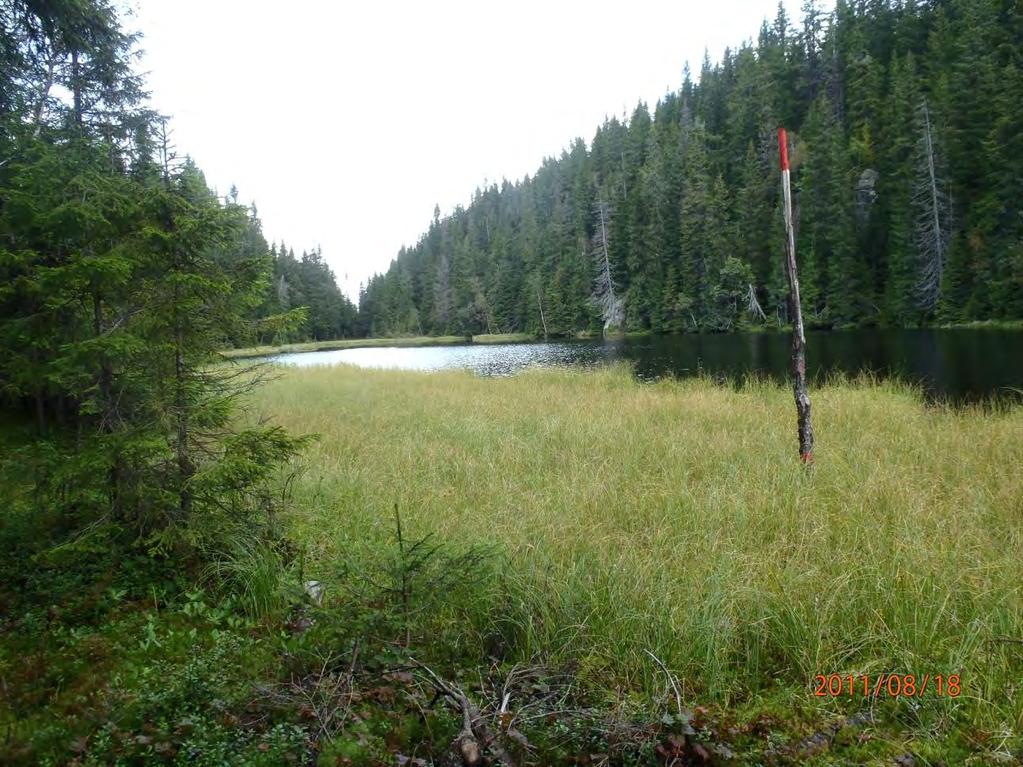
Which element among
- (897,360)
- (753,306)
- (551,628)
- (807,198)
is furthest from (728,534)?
(807,198)

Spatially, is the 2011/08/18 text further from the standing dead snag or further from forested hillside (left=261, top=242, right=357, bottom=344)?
forested hillside (left=261, top=242, right=357, bottom=344)

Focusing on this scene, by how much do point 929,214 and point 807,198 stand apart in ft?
30.4

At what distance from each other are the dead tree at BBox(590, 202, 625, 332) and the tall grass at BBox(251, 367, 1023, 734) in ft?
176

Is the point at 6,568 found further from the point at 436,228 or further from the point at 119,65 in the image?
the point at 436,228

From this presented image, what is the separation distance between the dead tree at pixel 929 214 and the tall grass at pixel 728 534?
37.1m

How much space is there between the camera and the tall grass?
2.96m

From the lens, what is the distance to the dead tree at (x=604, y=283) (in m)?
63.1

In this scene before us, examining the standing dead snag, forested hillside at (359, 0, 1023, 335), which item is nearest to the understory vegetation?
the standing dead snag

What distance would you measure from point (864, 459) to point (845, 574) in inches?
159

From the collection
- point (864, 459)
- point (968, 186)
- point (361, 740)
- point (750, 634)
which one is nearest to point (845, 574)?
point (750, 634)

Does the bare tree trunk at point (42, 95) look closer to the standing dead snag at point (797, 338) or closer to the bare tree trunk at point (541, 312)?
the standing dead snag at point (797, 338)

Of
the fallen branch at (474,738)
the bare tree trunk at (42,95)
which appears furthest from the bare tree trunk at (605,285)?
the fallen branch at (474,738)

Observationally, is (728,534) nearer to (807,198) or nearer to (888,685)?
(888,685)

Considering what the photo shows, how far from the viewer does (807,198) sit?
4647 cm
